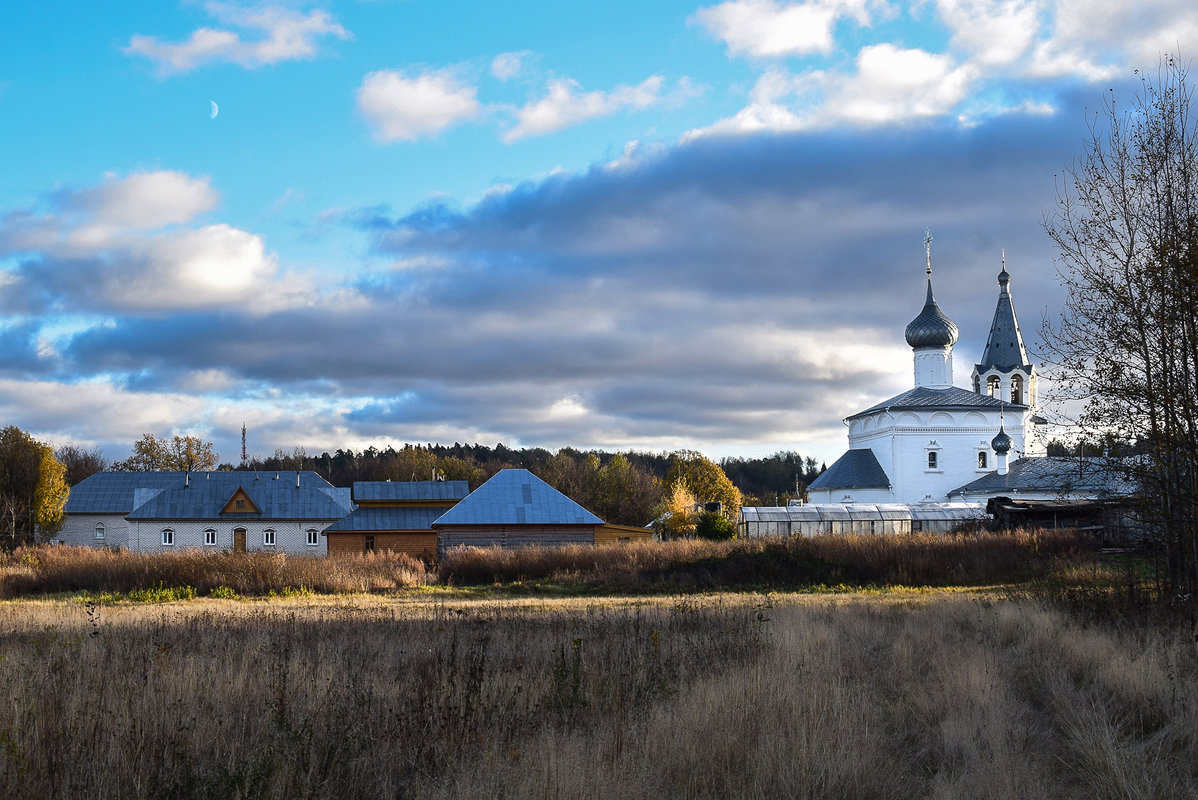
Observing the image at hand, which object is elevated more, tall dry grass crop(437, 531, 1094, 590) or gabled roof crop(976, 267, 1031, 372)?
gabled roof crop(976, 267, 1031, 372)

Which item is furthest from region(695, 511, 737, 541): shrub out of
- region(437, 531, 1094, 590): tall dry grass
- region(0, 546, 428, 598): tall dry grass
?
region(0, 546, 428, 598): tall dry grass

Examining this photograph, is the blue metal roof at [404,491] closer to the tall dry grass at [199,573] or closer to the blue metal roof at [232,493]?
the blue metal roof at [232,493]

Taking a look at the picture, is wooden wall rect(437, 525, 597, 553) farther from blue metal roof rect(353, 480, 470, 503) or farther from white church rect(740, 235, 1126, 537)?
white church rect(740, 235, 1126, 537)

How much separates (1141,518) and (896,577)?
17.1 metres

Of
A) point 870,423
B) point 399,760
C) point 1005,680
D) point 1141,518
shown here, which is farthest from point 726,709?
point 870,423

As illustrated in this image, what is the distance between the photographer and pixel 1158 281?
41.8 ft

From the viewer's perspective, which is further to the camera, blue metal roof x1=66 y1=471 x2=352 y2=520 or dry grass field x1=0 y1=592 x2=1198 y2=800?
blue metal roof x1=66 y1=471 x2=352 y2=520

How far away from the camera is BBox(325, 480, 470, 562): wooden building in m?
59.6

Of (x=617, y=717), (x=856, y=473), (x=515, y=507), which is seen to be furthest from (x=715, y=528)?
(x=617, y=717)

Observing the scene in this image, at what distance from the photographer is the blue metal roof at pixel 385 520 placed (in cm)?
5966

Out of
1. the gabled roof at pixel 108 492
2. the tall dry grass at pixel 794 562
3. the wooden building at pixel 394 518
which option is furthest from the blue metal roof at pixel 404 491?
the tall dry grass at pixel 794 562

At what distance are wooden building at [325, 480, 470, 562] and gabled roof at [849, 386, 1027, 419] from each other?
32.0m

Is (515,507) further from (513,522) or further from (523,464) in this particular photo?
(523,464)

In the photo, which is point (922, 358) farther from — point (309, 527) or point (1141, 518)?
point (1141, 518)
